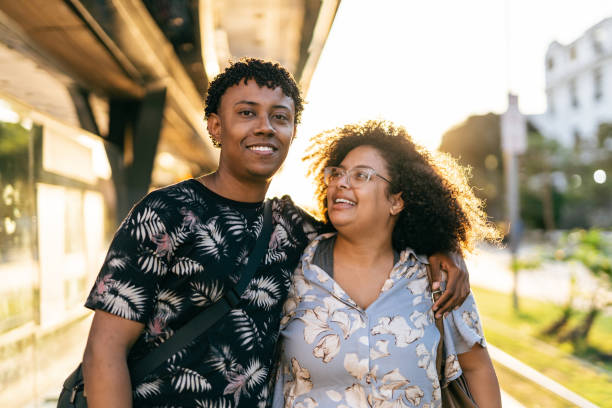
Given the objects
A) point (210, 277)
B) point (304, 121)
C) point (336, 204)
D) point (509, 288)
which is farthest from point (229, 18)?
point (509, 288)

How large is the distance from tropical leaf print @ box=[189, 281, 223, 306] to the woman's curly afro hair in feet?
2.85

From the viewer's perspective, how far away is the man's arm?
6.28ft

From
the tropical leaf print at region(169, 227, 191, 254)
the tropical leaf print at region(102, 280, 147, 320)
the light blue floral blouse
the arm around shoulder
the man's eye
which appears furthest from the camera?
the arm around shoulder

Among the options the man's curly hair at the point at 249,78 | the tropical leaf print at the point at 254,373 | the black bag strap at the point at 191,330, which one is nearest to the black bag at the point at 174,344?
the black bag strap at the point at 191,330

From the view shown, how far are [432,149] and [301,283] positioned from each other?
43.5 inches

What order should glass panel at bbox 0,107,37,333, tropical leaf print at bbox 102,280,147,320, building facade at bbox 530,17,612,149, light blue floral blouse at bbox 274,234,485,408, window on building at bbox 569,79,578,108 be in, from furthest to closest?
window on building at bbox 569,79,578,108 < building facade at bbox 530,17,612,149 < glass panel at bbox 0,107,37,333 < light blue floral blouse at bbox 274,234,485,408 < tropical leaf print at bbox 102,280,147,320

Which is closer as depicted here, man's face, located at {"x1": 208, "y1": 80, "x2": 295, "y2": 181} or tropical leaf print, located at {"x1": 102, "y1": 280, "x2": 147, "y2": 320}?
tropical leaf print, located at {"x1": 102, "y1": 280, "x2": 147, "y2": 320}

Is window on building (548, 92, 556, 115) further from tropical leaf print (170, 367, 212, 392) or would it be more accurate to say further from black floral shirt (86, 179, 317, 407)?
tropical leaf print (170, 367, 212, 392)

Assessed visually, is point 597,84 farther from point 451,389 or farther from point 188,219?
point 188,219

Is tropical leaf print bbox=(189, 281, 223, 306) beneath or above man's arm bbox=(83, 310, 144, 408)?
above

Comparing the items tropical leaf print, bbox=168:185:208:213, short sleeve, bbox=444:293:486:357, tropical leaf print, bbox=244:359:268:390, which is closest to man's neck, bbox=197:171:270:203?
tropical leaf print, bbox=168:185:208:213

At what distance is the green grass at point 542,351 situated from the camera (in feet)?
17.7

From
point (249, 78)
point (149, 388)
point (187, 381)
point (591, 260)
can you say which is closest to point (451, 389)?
point (187, 381)

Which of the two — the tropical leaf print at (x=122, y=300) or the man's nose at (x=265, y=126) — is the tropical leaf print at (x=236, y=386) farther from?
the man's nose at (x=265, y=126)
